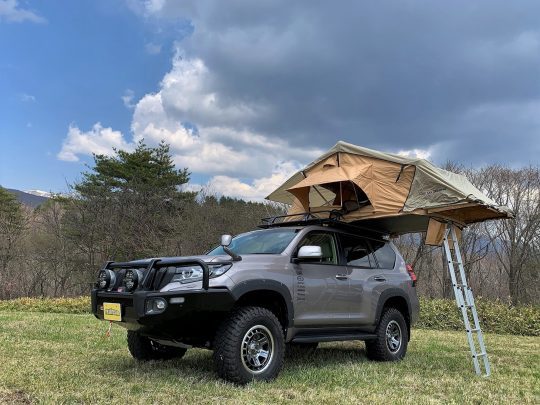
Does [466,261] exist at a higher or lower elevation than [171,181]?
lower

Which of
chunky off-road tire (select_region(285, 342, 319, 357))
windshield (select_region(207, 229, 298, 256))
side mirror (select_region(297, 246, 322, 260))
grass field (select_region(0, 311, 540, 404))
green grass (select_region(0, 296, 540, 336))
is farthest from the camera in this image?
green grass (select_region(0, 296, 540, 336))

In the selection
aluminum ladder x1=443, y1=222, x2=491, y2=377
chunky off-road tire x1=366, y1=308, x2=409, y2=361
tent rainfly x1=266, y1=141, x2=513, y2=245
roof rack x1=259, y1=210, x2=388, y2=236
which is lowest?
chunky off-road tire x1=366, y1=308, x2=409, y2=361

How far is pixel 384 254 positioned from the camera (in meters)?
7.28

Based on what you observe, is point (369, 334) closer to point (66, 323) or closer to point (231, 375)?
point (231, 375)

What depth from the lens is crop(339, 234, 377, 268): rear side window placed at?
657 cm

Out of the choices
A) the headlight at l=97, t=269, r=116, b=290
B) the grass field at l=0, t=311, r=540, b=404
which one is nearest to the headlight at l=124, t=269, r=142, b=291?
the headlight at l=97, t=269, r=116, b=290

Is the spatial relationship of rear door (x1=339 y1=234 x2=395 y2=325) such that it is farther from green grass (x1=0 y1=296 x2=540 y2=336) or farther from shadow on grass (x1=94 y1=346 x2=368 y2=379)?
green grass (x1=0 y1=296 x2=540 y2=336)

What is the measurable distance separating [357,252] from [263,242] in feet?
4.83

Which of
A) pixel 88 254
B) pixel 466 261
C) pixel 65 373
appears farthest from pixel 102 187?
pixel 65 373

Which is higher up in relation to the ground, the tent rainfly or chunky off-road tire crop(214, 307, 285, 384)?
the tent rainfly

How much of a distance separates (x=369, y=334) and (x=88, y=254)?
21.5 m

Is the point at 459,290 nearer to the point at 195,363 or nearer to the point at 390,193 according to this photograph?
the point at 390,193

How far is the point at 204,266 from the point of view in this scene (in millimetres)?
4652

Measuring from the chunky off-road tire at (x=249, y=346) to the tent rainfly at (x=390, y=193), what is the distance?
2214 millimetres
